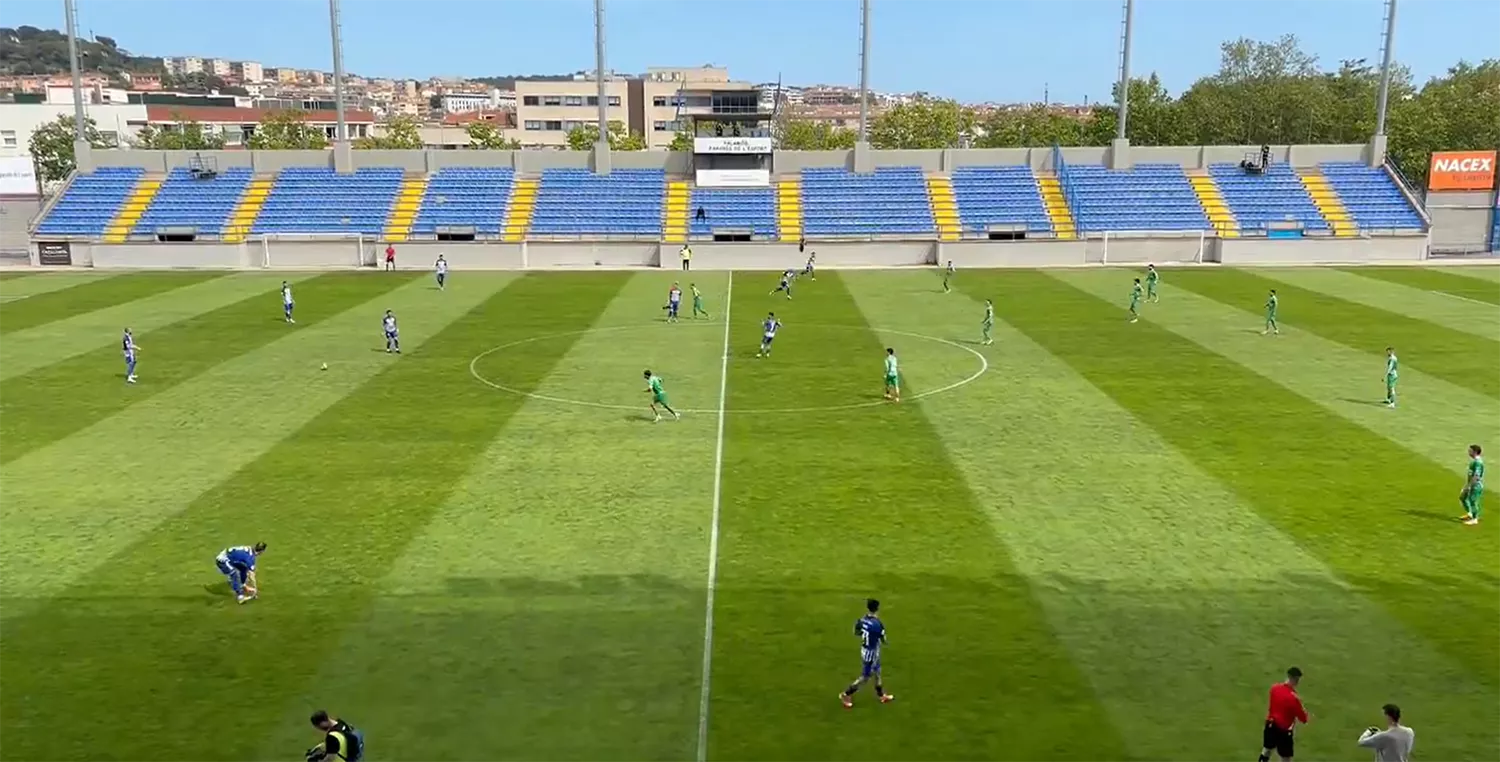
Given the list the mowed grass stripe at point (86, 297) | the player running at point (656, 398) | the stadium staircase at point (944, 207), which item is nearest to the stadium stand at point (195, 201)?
the mowed grass stripe at point (86, 297)

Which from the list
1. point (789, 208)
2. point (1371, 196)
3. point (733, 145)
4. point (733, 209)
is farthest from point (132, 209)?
point (1371, 196)

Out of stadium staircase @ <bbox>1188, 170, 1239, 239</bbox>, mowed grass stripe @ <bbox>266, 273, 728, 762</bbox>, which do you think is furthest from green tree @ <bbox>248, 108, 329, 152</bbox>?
mowed grass stripe @ <bbox>266, 273, 728, 762</bbox>

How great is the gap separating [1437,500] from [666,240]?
47.5 m

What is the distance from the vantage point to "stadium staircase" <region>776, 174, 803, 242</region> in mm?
64438

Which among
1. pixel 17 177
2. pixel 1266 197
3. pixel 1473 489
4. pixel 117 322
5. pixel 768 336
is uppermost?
pixel 17 177

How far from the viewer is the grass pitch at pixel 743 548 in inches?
495

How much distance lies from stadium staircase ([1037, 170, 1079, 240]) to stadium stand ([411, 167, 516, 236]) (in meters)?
33.8

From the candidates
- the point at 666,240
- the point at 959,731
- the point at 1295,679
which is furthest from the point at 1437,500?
the point at 666,240

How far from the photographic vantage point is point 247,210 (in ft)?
219

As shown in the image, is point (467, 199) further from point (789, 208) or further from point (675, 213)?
point (789, 208)

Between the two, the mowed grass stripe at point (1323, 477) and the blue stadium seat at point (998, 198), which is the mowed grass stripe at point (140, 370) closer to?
the mowed grass stripe at point (1323, 477)

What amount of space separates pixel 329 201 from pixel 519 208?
1207cm

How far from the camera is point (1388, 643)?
14.1 meters

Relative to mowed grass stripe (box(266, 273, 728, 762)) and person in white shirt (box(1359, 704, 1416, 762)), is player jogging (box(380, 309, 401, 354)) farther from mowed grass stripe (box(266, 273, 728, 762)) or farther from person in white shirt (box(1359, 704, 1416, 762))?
person in white shirt (box(1359, 704, 1416, 762))
